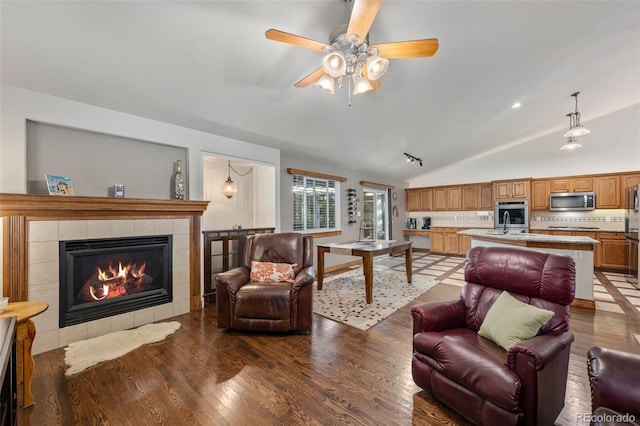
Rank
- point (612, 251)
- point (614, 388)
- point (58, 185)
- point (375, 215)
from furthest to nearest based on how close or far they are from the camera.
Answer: point (375, 215)
point (612, 251)
point (58, 185)
point (614, 388)

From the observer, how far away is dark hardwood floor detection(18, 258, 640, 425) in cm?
168

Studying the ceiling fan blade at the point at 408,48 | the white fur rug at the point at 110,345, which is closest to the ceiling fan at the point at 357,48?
the ceiling fan blade at the point at 408,48

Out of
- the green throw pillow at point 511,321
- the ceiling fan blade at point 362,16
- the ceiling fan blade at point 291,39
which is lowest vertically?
the green throw pillow at point 511,321

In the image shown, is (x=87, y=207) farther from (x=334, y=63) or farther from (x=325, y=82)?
(x=334, y=63)

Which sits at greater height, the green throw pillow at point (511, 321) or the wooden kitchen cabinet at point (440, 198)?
the wooden kitchen cabinet at point (440, 198)

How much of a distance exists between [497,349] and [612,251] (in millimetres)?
6320

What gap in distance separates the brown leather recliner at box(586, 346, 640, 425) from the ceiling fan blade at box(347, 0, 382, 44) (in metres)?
2.06

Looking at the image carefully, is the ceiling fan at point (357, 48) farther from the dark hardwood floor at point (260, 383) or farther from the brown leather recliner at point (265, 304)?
the dark hardwood floor at point (260, 383)

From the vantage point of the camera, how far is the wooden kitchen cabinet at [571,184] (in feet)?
19.3

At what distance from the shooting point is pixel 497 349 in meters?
1.66

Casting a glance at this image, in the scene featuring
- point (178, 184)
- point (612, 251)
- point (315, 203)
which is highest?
point (178, 184)

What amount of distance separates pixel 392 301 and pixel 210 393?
2.66m

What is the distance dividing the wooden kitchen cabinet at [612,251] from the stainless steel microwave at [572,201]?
658 millimetres

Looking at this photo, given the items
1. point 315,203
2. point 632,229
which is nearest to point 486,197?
point 632,229
